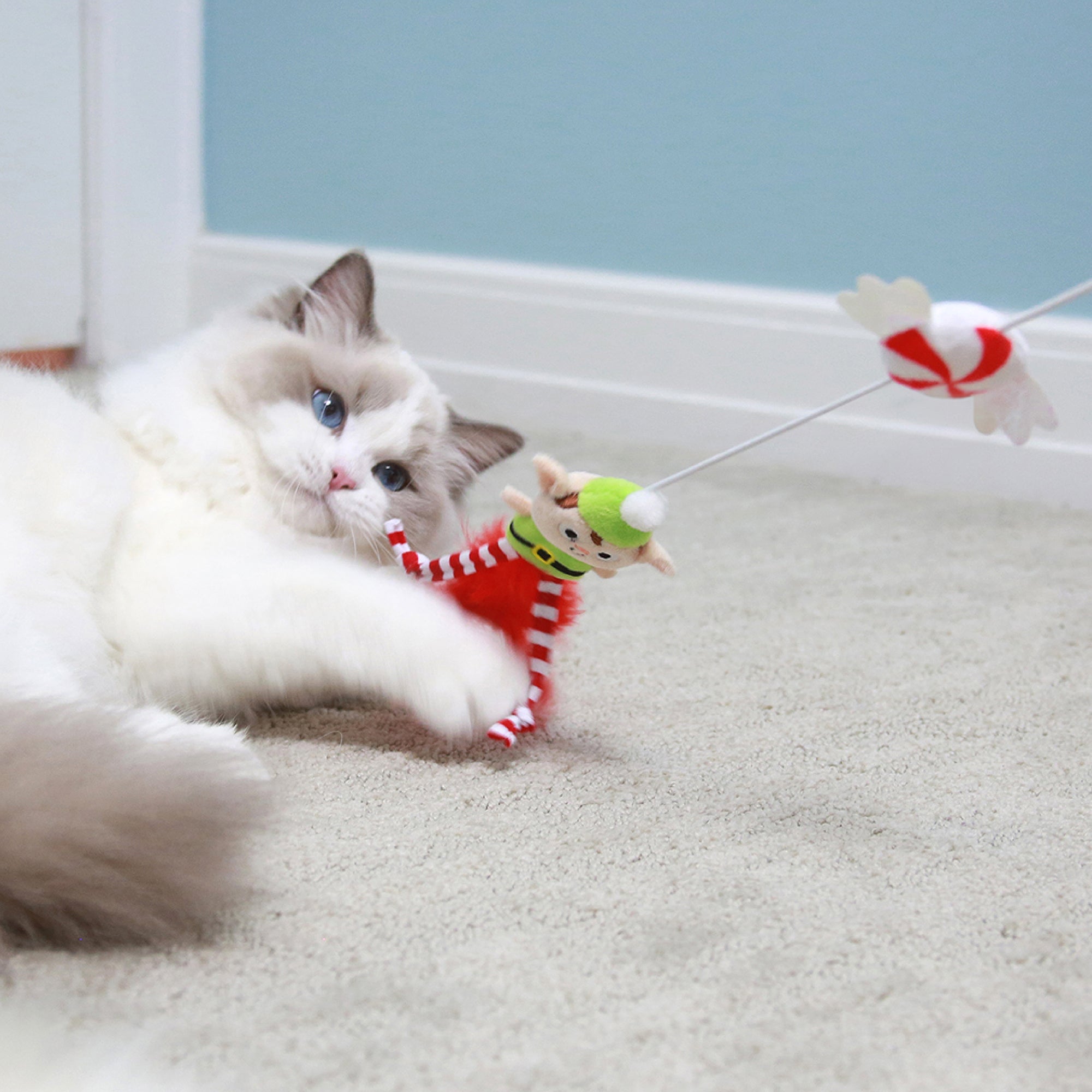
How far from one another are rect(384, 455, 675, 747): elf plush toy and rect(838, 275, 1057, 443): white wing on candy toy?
7.8 inches

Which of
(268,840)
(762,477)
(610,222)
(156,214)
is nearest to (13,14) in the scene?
(156,214)

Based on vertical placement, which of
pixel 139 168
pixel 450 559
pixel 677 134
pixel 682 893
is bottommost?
pixel 682 893

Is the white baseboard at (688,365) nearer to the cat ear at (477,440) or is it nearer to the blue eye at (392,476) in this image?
the cat ear at (477,440)

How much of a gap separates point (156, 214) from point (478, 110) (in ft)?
2.50

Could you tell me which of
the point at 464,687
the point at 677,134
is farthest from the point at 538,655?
the point at 677,134

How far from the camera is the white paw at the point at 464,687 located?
3.03 feet

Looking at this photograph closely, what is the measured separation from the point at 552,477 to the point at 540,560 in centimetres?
8

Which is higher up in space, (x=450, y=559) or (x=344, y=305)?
(x=344, y=305)

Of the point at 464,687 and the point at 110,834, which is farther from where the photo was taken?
the point at 464,687

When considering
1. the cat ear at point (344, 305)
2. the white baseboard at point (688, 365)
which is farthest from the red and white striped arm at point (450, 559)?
the white baseboard at point (688, 365)

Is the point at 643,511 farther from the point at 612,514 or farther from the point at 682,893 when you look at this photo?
the point at 682,893

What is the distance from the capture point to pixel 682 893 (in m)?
0.76

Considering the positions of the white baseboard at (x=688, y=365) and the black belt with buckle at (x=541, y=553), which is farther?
the white baseboard at (x=688, y=365)

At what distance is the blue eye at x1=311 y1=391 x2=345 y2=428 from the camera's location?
1.11 m
